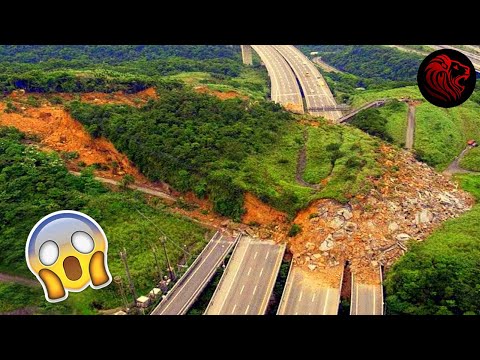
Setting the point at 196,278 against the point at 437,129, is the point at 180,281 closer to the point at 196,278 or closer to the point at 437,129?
the point at 196,278

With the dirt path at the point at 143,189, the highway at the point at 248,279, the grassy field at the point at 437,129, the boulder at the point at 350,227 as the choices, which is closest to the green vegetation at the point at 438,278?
the boulder at the point at 350,227

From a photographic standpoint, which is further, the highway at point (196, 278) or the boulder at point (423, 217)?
the boulder at point (423, 217)

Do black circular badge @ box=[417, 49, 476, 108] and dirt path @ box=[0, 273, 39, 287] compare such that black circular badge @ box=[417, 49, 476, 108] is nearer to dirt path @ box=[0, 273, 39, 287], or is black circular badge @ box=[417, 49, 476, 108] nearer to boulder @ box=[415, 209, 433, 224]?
boulder @ box=[415, 209, 433, 224]

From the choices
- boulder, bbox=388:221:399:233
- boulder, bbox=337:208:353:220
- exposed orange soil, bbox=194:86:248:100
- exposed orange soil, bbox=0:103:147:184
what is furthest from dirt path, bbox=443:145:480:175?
exposed orange soil, bbox=0:103:147:184

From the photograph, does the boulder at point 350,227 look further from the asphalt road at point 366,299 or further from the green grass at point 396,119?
the green grass at point 396,119
